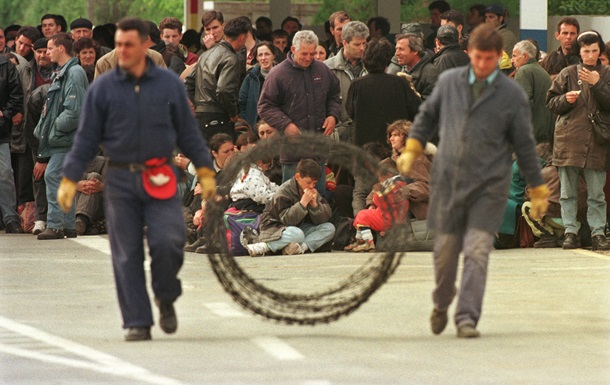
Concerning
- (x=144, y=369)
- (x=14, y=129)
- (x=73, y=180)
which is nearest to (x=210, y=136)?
(x=14, y=129)

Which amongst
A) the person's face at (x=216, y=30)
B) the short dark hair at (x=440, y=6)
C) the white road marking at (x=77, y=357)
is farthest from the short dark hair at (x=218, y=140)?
the short dark hair at (x=440, y=6)

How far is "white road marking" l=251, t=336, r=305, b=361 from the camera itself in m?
8.59

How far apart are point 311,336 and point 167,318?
2.99 feet

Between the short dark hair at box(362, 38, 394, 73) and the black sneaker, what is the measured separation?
4624 millimetres

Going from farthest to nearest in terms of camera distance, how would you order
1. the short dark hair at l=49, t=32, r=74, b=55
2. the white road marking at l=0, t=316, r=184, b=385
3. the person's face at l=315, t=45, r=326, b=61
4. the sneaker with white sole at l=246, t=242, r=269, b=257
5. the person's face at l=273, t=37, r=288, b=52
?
1. the person's face at l=273, t=37, r=288, b=52
2. the person's face at l=315, t=45, r=326, b=61
3. the short dark hair at l=49, t=32, r=74, b=55
4. the sneaker with white sole at l=246, t=242, r=269, b=257
5. the white road marking at l=0, t=316, r=184, b=385

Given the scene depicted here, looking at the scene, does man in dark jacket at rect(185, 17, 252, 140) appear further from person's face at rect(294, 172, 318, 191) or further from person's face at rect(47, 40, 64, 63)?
person's face at rect(294, 172, 318, 191)

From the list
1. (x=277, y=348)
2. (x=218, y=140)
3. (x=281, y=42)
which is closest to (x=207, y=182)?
(x=277, y=348)

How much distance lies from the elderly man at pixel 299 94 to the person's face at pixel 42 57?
129 inches

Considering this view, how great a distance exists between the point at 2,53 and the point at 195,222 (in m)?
4.00

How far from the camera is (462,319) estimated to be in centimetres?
923

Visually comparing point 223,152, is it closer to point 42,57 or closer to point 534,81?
point 42,57

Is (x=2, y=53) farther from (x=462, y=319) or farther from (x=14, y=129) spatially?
(x=462, y=319)

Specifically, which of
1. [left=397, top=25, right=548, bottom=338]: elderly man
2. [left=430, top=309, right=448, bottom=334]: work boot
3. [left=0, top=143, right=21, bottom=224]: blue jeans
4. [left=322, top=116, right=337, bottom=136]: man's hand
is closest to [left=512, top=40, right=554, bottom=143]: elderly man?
[left=322, top=116, right=337, bottom=136]: man's hand

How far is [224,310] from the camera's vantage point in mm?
10539
